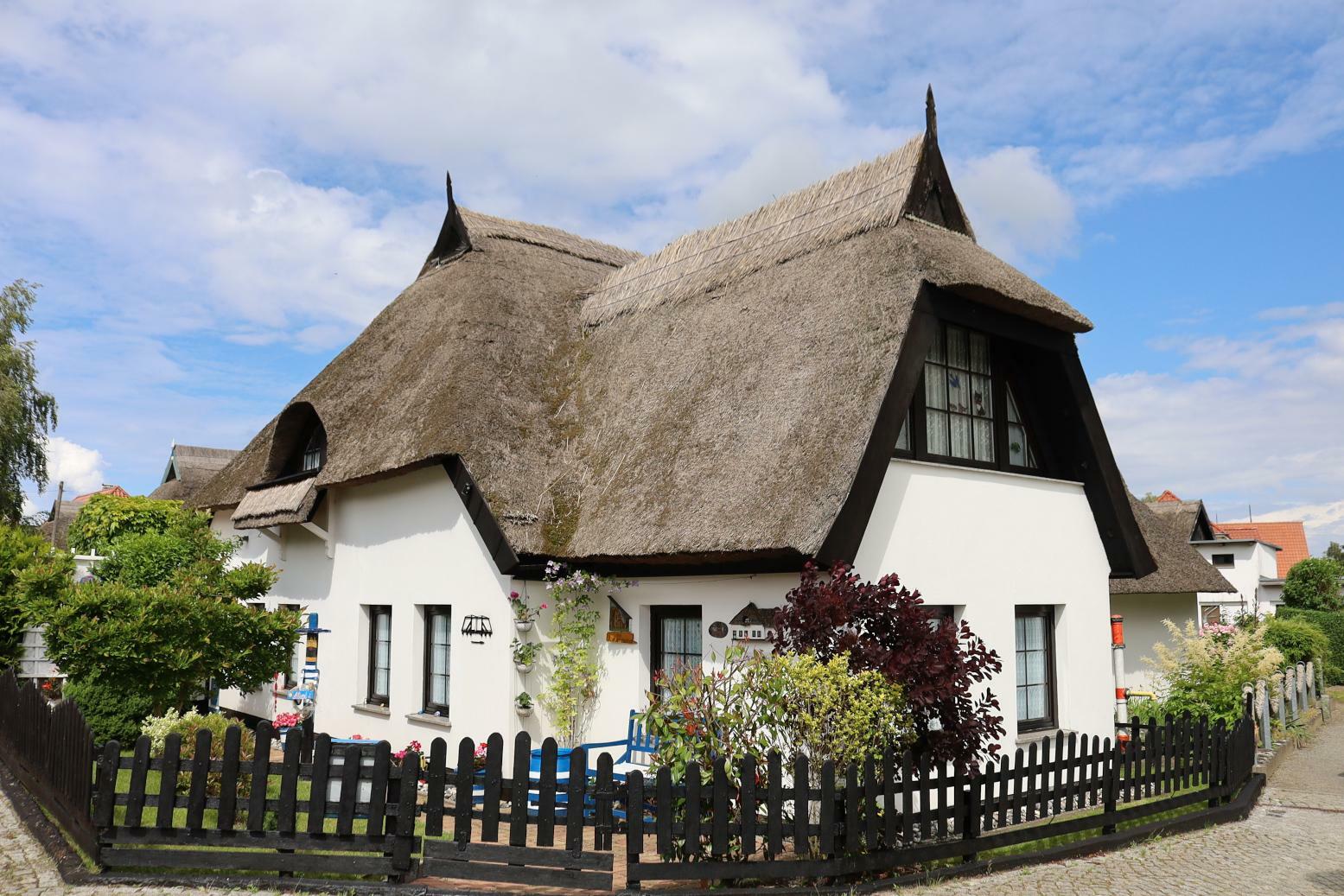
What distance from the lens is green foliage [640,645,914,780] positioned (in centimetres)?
699

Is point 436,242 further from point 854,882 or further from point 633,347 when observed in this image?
point 854,882

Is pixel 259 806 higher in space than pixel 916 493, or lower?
lower

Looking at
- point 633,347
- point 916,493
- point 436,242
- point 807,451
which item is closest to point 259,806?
point 807,451

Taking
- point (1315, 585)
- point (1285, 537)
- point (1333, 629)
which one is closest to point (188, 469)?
point (1333, 629)

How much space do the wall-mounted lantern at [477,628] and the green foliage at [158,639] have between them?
2384 millimetres

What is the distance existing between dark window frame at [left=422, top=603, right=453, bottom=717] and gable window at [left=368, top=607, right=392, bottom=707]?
868 millimetres

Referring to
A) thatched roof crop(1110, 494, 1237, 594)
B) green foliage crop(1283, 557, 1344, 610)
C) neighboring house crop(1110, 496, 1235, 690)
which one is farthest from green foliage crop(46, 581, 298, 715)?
green foliage crop(1283, 557, 1344, 610)

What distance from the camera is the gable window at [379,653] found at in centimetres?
1355

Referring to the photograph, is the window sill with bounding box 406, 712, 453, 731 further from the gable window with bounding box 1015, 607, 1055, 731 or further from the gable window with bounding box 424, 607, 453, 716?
the gable window with bounding box 1015, 607, 1055, 731

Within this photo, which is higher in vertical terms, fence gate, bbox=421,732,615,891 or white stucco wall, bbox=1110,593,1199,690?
white stucco wall, bbox=1110,593,1199,690

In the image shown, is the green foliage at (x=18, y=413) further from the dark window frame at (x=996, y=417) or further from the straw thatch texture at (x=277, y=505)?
the dark window frame at (x=996, y=417)

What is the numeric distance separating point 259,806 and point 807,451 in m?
5.24

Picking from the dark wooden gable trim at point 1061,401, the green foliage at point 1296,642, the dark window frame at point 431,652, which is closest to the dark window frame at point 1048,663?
the dark wooden gable trim at point 1061,401

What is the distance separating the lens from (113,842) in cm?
719
